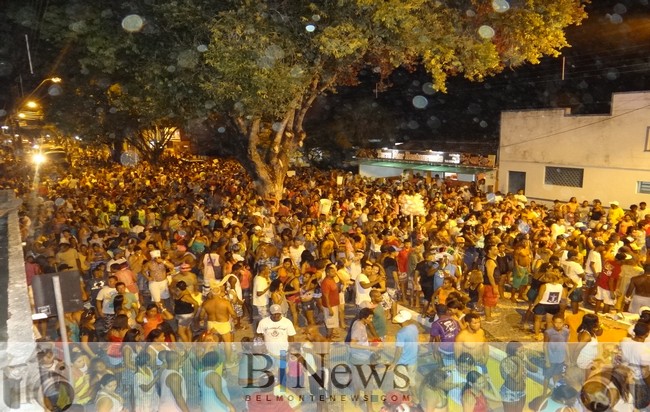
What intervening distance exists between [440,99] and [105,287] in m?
27.9

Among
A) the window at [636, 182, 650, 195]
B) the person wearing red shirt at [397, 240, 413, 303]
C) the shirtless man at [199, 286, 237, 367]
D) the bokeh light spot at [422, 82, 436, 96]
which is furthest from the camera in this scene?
the bokeh light spot at [422, 82, 436, 96]

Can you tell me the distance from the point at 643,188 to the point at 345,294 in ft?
43.8

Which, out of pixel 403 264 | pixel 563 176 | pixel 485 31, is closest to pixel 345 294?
pixel 403 264

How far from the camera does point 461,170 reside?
22.7m

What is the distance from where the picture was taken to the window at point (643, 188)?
17.7 metres

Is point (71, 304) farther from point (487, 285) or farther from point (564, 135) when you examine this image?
point (564, 135)

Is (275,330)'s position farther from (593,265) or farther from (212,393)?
(593,265)

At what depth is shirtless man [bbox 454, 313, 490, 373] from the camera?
5.56 meters

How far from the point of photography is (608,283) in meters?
8.55

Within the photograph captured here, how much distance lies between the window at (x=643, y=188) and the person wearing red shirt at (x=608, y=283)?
10897 millimetres

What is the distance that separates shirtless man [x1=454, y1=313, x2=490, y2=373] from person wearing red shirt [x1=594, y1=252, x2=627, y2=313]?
12.6ft

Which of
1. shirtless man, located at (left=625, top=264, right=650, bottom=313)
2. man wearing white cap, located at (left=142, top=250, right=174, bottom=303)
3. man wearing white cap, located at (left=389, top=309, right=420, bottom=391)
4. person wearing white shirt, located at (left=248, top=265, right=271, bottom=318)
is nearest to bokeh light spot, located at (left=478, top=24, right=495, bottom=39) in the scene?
shirtless man, located at (left=625, top=264, right=650, bottom=313)

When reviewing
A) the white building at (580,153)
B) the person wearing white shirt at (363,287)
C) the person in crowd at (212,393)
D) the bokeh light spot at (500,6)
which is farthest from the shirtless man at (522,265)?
the white building at (580,153)

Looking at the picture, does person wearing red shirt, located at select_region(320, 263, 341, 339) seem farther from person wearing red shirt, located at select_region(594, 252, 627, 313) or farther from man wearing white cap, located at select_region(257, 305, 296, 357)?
person wearing red shirt, located at select_region(594, 252, 627, 313)
